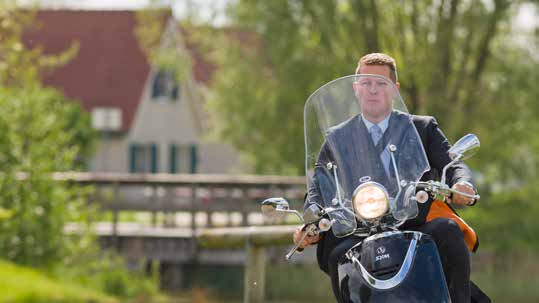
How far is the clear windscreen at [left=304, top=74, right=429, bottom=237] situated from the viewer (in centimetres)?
477

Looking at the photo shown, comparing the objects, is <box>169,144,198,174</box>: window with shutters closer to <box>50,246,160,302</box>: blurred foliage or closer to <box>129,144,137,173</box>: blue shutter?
<box>129,144,137,173</box>: blue shutter

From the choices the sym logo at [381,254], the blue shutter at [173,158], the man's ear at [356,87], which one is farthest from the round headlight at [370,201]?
the blue shutter at [173,158]

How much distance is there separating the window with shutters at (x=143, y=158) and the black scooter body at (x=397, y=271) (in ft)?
137

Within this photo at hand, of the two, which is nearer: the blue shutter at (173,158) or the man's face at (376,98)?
the man's face at (376,98)

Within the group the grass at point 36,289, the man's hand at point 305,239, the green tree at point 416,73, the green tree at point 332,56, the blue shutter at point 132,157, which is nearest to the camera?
the man's hand at point 305,239

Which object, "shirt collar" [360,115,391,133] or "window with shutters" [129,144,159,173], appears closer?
"shirt collar" [360,115,391,133]

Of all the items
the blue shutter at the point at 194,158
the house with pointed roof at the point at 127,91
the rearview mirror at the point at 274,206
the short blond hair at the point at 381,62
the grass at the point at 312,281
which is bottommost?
the grass at the point at 312,281

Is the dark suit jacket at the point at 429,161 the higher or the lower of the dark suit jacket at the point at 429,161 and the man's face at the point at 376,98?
the lower

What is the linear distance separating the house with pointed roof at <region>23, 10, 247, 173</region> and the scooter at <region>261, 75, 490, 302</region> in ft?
132

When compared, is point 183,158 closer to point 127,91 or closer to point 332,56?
point 127,91

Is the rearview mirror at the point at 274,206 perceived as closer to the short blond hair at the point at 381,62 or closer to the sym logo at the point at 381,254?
the sym logo at the point at 381,254

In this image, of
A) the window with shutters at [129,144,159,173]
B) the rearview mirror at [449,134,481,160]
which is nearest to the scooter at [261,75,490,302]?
the rearview mirror at [449,134,481,160]

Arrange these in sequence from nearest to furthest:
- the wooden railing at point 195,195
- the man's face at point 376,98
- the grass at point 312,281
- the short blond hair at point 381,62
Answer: the man's face at point 376,98
the short blond hair at point 381,62
the grass at point 312,281
the wooden railing at point 195,195

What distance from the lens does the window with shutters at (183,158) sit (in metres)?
46.2
